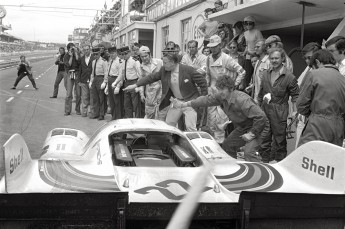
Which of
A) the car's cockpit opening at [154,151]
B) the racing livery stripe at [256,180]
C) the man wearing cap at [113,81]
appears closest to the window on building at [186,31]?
the man wearing cap at [113,81]

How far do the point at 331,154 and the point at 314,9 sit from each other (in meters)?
5.35

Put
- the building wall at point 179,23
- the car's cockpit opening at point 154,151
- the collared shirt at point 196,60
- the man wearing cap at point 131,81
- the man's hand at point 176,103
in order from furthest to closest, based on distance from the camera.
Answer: the building wall at point 179,23 < the man wearing cap at point 131,81 < the collared shirt at point 196,60 < the man's hand at point 176,103 < the car's cockpit opening at point 154,151

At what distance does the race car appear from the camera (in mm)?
3725

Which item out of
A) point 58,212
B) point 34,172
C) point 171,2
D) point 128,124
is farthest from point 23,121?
point 171,2

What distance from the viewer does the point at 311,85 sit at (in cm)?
500

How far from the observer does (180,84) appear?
24.8 feet

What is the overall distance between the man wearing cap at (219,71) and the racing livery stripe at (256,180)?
143 inches

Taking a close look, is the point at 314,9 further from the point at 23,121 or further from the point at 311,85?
the point at 23,121

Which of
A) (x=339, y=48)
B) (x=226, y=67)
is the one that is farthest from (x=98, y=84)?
(x=339, y=48)

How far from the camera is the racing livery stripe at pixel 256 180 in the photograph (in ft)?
13.2

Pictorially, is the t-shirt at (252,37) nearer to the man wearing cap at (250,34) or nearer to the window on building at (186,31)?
the man wearing cap at (250,34)

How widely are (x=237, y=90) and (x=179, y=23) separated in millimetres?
13799

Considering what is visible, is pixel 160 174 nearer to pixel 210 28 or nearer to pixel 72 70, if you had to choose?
pixel 210 28

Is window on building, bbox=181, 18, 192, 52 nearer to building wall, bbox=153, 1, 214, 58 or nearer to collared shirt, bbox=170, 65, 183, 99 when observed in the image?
building wall, bbox=153, 1, 214, 58
